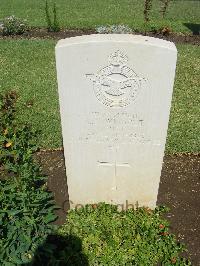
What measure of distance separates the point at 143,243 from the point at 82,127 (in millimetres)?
1553

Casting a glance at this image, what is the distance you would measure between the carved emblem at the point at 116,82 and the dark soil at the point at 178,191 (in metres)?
1.79

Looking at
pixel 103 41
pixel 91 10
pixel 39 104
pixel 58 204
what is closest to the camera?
pixel 103 41

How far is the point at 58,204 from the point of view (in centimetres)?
505

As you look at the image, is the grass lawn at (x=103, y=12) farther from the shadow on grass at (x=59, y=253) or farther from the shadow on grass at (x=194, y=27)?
the shadow on grass at (x=59, y=253)

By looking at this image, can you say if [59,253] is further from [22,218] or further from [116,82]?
[116,82]

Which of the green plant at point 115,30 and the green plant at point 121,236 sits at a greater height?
the green plant at point 121,236

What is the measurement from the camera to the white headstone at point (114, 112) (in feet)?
12.0

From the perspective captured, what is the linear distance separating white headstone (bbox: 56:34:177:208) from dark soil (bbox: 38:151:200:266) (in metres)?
0.33

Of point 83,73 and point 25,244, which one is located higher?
point 83,73

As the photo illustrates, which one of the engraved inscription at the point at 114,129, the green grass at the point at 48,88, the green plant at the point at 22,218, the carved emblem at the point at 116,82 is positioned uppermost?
the carved emblem at the point at 116,82

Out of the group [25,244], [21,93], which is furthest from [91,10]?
[25,244]

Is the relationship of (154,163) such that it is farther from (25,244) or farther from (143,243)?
(25,244)

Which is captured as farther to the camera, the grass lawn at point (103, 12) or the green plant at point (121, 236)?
the grass lawn at point (103, 12)

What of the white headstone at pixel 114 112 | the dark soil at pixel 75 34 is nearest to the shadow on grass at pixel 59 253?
the white headstone at pixel 114 112
